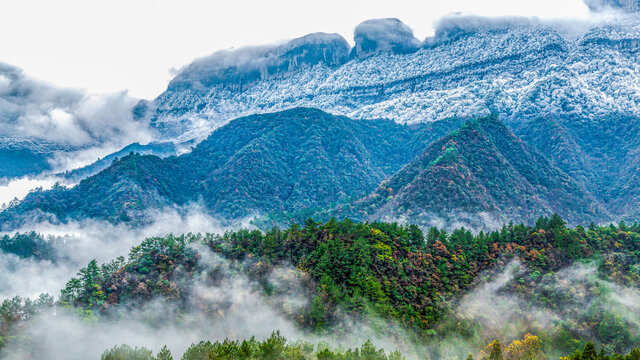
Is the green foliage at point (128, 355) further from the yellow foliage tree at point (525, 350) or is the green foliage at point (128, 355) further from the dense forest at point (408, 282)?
the yellow foliage tree at point (525, 350)

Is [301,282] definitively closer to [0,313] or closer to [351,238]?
[351,238]

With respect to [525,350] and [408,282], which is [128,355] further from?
[525,350]

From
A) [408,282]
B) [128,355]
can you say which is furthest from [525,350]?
[128,355]

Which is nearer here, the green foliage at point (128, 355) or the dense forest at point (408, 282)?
the green foliage at point (128, 355)

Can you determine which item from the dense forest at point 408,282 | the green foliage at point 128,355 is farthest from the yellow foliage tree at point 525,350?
the green foliage at point 128,355

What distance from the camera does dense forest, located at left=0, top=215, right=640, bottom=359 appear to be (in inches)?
4882

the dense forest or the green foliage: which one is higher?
the green foliage

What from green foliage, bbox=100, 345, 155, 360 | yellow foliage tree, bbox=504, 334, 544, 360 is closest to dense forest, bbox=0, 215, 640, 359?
yellow foliage tree, bbox=504, 334, 544, 360

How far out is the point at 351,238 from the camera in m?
153

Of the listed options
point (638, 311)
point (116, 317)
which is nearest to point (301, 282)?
point (116, 317)

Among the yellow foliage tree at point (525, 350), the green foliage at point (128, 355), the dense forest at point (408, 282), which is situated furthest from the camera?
the dense forest at point (408, 282)

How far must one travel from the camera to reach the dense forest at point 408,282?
124000 millimetres

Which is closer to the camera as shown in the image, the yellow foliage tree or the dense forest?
the yellow foliage tree

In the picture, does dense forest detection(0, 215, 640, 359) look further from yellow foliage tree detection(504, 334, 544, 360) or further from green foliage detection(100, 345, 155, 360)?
green foliage detection(100, 345, 155, 360)
